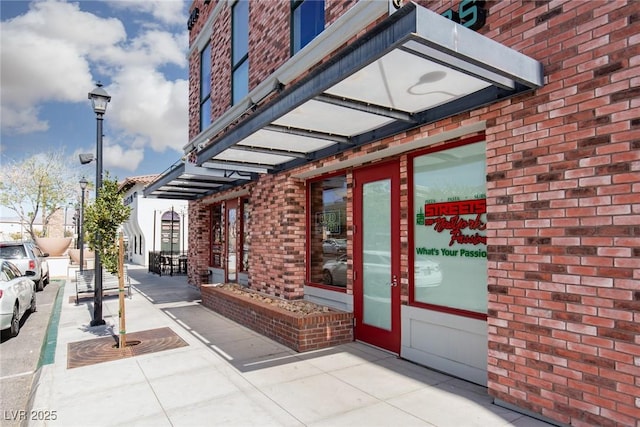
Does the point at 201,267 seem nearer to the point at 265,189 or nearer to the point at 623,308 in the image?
the point at 265,189

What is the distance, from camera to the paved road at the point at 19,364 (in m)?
4.35

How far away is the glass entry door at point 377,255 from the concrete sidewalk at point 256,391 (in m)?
0.38

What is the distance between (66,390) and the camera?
4.47 meters

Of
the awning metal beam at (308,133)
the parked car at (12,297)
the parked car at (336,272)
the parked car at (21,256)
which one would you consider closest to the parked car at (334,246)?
the parked car at (336,272)

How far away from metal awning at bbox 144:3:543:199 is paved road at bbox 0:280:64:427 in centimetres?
391

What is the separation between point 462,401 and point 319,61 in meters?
5.31

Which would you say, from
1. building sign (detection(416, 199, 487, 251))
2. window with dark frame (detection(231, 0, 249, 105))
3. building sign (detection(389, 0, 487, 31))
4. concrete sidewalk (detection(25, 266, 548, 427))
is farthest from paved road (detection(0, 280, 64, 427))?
window with dark frame (detection(231, 0, 249, 105))

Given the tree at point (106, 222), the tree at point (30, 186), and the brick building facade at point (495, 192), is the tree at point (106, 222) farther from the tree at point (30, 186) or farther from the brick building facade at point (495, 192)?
the tree at point (30, 186)

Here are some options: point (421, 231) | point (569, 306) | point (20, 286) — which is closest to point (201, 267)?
point (20, 286)

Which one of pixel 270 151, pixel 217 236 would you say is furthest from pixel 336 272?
pixel 217 236

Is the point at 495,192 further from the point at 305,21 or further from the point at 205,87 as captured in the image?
the point at 205,87

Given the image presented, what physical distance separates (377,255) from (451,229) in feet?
4.68

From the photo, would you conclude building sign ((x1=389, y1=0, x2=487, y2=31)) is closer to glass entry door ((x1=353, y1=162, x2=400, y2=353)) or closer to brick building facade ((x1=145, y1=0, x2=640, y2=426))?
brick building facade ((x1=145, y1=0, x2=640, y2=426))

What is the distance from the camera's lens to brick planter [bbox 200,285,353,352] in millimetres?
5691
